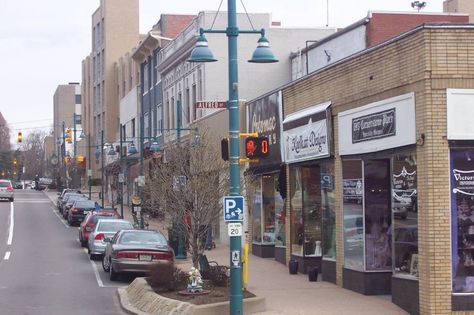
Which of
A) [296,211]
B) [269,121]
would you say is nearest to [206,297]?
[296,211]

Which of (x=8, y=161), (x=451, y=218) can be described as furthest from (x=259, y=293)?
(x=8, y=161)

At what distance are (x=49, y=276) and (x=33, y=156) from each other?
14154cm

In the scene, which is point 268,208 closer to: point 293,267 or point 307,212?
point 307,212

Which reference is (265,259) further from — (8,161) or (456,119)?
(8,161)

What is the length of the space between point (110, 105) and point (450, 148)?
221 ft

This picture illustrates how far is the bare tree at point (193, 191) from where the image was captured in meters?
20.5

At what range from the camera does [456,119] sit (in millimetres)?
15430

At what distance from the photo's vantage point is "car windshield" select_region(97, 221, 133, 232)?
29.8 metres

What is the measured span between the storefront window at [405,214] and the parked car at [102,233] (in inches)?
534

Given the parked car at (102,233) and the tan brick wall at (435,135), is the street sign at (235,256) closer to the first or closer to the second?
the tan brick wall at (435,135)

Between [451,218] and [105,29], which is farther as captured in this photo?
[105,29]

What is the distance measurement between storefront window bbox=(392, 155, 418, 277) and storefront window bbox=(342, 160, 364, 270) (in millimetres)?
1858

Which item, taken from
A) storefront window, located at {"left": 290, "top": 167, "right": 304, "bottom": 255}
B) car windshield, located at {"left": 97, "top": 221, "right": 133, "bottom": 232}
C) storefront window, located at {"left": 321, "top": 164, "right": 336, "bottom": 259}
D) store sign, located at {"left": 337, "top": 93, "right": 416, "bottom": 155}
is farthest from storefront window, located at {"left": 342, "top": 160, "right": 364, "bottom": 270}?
car windshield, located at {"left": 97, "top": 221, "right": 133, "bottom": 232}

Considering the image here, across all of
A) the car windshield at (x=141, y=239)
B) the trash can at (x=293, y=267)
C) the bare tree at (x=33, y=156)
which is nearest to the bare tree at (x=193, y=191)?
the car windshield at (x=141, y=239)
